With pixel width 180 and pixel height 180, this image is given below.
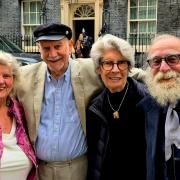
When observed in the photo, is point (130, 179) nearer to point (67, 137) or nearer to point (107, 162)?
point (107, 162)

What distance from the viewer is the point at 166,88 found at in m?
3.10

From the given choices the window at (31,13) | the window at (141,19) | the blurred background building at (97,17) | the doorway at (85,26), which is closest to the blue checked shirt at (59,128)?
the blurred background building at (97,17)

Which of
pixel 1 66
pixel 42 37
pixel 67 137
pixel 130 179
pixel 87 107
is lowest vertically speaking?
pixel 130 179

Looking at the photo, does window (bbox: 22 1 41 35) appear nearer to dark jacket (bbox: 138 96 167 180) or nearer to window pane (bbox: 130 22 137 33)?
window pane (bbox: 130 22 137 33)

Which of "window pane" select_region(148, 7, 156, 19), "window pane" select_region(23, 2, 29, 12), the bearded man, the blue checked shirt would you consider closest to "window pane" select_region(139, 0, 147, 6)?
"window pane" select_region(148, 7, 156, 19)

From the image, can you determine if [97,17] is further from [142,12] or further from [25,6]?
[25,6]

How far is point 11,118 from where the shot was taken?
10.9 feet

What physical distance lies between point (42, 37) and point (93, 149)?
40.4 inches

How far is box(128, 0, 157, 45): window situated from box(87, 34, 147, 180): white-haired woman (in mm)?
15182

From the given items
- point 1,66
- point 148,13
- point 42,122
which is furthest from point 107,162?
point 148,13

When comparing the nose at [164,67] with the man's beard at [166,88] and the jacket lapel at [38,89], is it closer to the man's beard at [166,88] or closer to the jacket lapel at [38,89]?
the man's beard at [166,88]

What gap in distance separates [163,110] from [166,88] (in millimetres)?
173

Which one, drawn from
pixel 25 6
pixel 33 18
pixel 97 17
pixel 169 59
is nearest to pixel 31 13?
pixel 33 18

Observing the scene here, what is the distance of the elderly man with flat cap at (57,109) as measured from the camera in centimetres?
342
